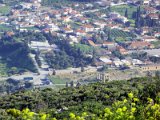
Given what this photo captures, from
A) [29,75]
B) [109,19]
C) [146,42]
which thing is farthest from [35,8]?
[29,75]

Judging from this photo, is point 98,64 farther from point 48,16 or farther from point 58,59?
point 48,16

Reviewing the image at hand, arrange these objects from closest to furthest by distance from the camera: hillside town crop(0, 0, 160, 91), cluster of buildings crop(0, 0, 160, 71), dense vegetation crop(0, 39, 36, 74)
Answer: dense vegetation crop(0, 39, 36, 74)
hillside town crop(0, 0, 160, 91)
cluster of buildings crop(0, 0, 160, 71)

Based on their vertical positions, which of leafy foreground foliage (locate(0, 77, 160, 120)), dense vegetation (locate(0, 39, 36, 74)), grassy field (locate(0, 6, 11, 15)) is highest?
leafy foreground foliage (locate(0, 77, 160, 120))

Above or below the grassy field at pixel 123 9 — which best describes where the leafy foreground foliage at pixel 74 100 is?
above

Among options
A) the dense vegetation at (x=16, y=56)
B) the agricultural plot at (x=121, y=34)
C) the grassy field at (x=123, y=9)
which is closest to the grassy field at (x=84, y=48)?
the agricultural plot at (x=121, y=34)

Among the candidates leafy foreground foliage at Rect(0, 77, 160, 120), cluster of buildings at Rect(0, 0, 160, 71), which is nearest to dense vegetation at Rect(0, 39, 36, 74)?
cluster of buildings at Rect(0, 0, 160, 71)

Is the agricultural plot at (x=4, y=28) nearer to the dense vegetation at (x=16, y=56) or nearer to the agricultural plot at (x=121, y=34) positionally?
the dense vegetation at (x=16, y=56)

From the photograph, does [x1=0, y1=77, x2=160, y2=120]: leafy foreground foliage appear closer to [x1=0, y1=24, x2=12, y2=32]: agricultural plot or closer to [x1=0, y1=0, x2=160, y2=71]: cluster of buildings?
[x1=0, y1=0, x2=160, y2=71]: cluster of buildings

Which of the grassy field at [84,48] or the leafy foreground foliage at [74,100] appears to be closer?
the leafy foreground foliage at [74,100]
